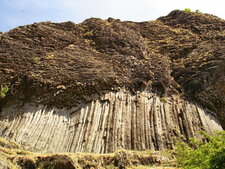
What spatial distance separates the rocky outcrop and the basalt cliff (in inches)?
2.3

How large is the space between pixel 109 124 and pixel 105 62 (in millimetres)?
5887

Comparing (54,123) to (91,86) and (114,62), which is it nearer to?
(91,86)

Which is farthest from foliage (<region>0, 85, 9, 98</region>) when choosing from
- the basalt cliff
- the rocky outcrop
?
the rocky outcrop

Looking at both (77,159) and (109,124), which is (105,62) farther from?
(77,159)

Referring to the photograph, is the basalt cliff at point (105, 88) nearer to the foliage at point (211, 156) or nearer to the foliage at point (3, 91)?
Answer: the foliage at point (3, 91)

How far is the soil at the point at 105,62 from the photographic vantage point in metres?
19.3

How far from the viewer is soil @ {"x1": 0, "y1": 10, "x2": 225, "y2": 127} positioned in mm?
19281

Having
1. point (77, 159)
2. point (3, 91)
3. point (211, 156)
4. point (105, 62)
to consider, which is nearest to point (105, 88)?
point (105, 62)

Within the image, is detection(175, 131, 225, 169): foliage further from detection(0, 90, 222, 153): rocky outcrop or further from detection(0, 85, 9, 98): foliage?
detection(0, 85, 9, 98): foliage

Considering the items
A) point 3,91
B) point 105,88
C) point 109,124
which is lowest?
point 109,124

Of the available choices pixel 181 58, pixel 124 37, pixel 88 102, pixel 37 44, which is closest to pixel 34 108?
pixel 88 102

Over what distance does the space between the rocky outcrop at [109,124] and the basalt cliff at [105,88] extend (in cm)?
6

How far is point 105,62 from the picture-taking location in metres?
21.8

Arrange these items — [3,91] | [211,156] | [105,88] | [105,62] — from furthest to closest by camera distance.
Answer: [105,62] < [105,88] < [3,91] < [211,156]
